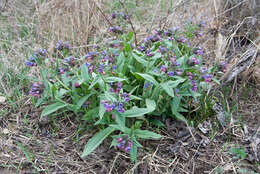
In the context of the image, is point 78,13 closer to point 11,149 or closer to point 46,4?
point 46,4

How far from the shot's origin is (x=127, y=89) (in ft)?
9.65

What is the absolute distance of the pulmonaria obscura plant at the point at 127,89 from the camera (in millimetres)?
2490

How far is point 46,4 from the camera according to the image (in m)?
4.40

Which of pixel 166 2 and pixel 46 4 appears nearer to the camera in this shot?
pixel 46 4

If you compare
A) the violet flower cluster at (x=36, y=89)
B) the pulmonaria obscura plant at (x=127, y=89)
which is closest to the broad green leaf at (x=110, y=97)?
the pulmonaria obscura plant at (x=127, y=89)

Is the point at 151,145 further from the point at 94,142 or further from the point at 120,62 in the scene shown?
the point at 120,62

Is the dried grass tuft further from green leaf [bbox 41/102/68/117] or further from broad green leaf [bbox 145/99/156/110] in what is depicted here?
broad green leaf [bbox 145/99/156/110]

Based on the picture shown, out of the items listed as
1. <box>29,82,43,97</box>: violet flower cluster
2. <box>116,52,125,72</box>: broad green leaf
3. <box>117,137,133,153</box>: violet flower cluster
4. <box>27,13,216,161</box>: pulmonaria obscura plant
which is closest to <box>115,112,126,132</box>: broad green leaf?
<box>27,13,216,161</box>: pulmonaria obscura plant

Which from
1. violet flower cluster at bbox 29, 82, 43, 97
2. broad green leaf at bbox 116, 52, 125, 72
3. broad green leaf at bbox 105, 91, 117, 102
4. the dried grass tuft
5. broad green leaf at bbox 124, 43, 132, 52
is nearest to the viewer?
broad green leaf at bbox 105, 91, 117, 102

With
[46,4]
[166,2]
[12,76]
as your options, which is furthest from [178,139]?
[166,2]

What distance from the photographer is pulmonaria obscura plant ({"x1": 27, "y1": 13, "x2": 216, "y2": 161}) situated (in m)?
2.49

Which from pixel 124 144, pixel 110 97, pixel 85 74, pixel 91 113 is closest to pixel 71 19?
pixel 85 74

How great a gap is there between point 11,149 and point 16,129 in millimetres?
317

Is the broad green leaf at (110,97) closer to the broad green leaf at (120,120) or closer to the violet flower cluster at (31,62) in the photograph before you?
the broad green leaf at (120,120)
